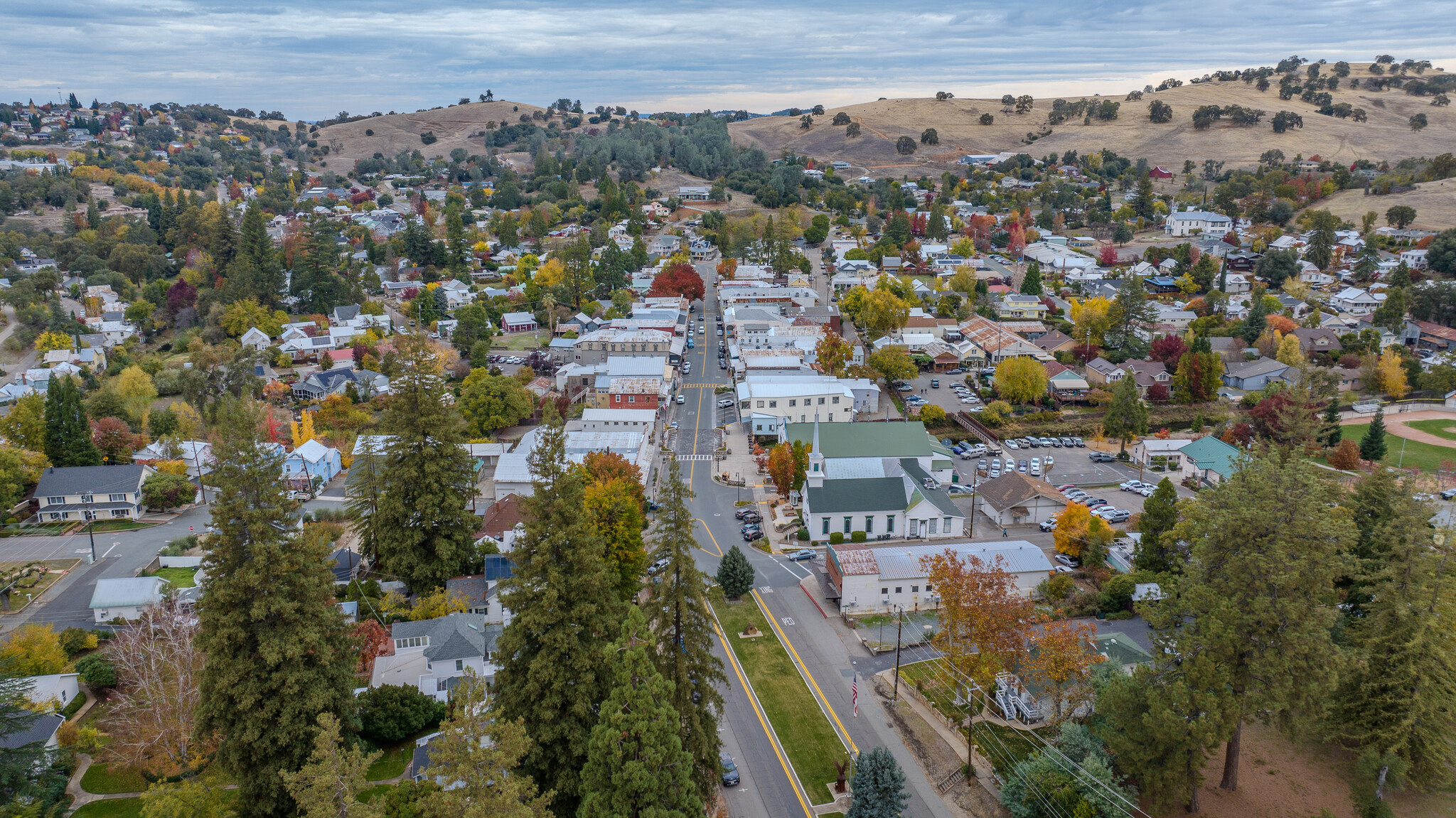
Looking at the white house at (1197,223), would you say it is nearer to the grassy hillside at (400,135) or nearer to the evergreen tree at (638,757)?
the evergreen tree at (638,757)

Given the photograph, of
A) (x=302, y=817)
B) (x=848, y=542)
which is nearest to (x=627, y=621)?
(x=302, y=817)

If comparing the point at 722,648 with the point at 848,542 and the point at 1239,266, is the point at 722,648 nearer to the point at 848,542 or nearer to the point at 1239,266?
the point at 848,542

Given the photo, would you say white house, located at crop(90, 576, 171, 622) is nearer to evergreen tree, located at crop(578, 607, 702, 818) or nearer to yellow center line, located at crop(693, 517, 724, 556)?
yellow center line, located at crop(693, 517, 724, 556)

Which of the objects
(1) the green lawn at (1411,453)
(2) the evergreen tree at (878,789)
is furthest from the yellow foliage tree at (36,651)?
(1) the green lawn at (1411,453)

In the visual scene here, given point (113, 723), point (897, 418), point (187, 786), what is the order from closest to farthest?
point (187, 786) < point (113, 723) < point (897, 418)

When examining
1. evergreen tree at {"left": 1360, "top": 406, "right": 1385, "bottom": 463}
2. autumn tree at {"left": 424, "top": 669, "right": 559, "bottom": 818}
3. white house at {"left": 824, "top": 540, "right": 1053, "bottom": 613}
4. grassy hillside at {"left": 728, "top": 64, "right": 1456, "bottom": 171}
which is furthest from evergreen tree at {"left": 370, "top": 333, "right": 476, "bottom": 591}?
grassy hillside at {"left": 728, "top": 64, "right": 1456, "bottom": 171}
